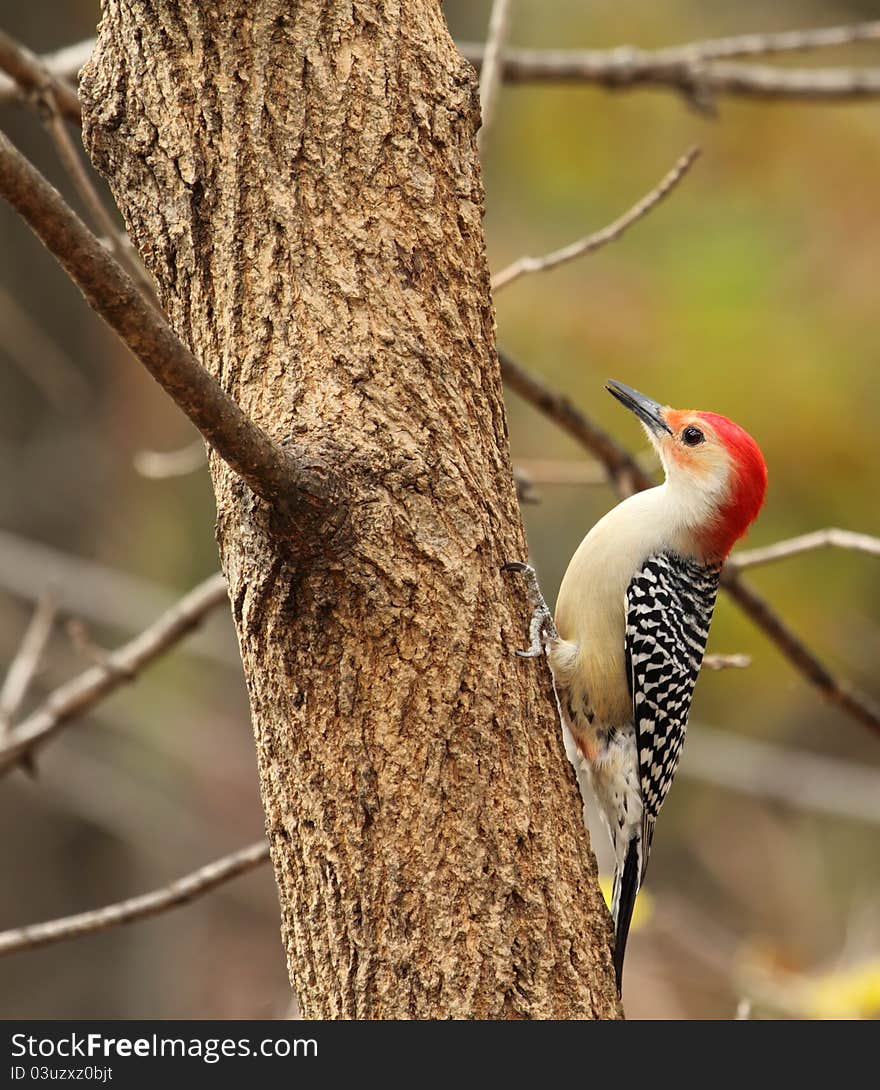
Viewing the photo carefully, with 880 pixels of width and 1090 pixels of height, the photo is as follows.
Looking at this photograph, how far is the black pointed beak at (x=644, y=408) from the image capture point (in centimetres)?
443

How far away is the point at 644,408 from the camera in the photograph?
4480 mm

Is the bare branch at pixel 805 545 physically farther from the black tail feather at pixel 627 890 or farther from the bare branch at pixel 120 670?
the bare branch at pixel 120 670

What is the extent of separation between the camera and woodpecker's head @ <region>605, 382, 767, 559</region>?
4.15 m

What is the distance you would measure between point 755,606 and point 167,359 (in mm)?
2325

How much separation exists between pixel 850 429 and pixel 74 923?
5.43 metres

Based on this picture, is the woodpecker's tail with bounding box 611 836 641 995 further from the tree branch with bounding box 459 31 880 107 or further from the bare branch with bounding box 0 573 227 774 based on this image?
the tree branch with bounding box 459 31 880 107

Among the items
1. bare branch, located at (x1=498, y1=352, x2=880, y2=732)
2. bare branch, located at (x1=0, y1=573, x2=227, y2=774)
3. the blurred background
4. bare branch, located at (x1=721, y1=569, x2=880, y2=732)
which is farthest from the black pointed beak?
bare branch, located at (x1=0, y1=573, x2=227, y2=774)

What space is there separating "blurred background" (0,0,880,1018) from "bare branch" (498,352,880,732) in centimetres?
192

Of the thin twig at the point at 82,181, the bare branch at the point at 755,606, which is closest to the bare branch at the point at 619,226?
the bare branch at the point at 755,606

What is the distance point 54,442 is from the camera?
7.49 meters

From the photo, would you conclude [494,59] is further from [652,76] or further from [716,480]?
[716,480]

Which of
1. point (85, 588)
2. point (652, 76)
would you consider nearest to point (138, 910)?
point (652, 76)

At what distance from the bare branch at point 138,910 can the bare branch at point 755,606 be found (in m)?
1.50
